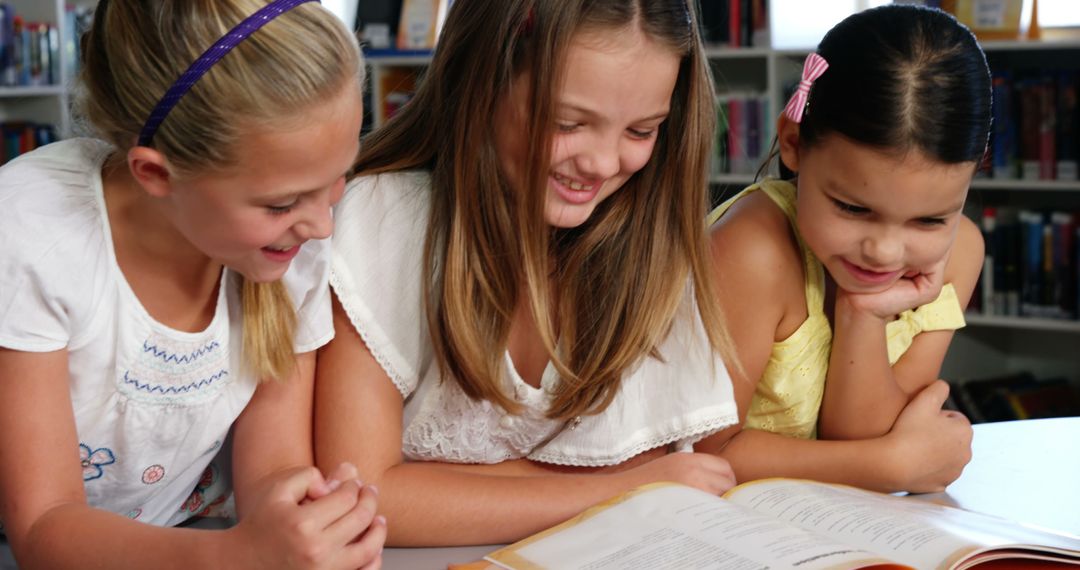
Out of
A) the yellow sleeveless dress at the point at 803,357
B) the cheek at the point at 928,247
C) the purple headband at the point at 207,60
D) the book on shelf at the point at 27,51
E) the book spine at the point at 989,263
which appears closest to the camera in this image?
the purple headband at the point at 207,60

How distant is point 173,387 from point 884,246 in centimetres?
75

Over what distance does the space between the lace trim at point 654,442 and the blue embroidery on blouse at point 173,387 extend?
1.27ft

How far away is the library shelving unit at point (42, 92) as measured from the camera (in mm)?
4023

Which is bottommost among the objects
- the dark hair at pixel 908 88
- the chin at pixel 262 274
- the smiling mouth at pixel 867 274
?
the smiling mouth at pixel 867 274

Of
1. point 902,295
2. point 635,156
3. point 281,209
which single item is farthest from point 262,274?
point 902,295

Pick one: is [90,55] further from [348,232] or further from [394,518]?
[394,518]

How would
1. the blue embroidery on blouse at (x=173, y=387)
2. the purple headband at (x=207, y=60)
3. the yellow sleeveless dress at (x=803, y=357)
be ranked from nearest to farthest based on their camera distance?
the purple headband at (x=207, y=60) < the blue embroidery on blouse at (x=173, y=387) < the yellow sleeveless dress at (x=803, y=357)

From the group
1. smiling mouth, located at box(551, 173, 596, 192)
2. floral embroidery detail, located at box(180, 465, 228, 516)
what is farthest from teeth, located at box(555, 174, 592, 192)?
floral embroidery detail, located at box(180, 465, 228, 516)

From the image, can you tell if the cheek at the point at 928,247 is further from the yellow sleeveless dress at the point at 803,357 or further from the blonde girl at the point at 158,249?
the blonde girl at the point at 158,249

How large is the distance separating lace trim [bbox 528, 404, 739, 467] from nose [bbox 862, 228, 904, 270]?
0.23 metres

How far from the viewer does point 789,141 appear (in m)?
1.33

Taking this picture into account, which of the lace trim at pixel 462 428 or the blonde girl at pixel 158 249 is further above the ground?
the blonde girl at pixel 158 249

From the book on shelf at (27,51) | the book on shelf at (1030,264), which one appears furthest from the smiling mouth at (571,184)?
the book on shelf at (27,51)

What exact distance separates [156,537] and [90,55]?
16.0 inches
